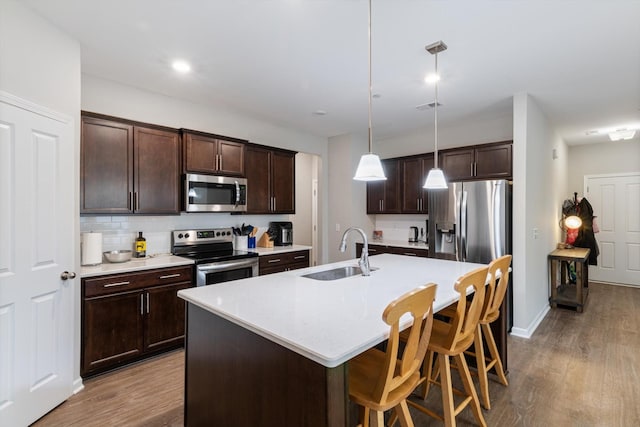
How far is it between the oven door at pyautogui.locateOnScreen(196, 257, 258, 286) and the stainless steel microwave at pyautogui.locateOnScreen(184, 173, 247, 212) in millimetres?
646

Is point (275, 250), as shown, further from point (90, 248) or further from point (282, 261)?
point (90, 248)

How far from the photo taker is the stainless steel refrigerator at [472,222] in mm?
3553

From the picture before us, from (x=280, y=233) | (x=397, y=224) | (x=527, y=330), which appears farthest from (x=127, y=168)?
(x=527, y=330)

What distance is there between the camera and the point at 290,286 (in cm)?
199

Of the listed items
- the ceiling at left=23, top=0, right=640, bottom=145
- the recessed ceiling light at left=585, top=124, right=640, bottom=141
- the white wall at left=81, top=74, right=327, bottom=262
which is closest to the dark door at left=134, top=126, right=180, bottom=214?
the white wall at left=81, top=74, right=327, bottom=262

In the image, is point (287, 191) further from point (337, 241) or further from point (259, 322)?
point (259, 322)

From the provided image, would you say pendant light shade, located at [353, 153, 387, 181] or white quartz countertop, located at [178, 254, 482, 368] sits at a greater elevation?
pendant light shade, located at [353, 153, 387, 181]

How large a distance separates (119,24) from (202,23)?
1.91 ft

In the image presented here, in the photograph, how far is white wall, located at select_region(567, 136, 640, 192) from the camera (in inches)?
217

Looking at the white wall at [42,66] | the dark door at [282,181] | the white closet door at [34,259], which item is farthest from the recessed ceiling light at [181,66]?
the dark door at [282,181]

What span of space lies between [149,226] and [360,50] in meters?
2.76

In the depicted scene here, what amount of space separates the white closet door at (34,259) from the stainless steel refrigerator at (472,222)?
3.84 meters

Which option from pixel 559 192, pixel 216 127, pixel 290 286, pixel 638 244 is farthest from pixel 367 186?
pixel 638 244

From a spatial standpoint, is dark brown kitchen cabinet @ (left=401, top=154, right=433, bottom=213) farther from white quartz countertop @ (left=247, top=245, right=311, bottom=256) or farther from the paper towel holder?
the paper towel holder
